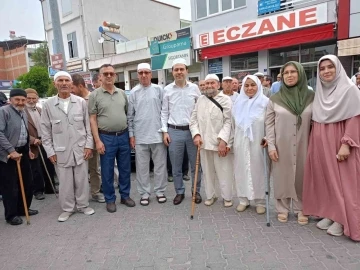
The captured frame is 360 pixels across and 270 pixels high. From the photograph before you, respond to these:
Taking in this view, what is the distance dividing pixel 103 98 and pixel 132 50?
46.0 feet

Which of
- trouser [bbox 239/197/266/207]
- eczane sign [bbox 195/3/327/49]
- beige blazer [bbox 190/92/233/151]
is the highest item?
eczane sign [bbox 195/3/327/49]

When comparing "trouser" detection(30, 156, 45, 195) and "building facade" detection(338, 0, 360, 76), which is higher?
"building facade" detection(338, 0, 360, 76)

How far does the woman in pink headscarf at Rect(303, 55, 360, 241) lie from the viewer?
2.87 metres

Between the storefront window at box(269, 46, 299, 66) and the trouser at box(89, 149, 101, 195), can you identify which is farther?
the storefront window at box(269, 46, 299, 66)

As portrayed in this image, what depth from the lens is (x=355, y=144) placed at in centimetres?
285

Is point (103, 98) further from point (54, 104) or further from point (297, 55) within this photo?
point (297, 55)

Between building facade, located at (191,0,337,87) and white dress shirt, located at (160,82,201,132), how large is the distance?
302 inches

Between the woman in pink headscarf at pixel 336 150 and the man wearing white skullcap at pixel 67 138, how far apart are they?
2976 millimetres

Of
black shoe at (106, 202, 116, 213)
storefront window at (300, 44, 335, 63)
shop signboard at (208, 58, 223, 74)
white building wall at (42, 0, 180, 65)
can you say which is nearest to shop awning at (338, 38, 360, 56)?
storefront window at (300, 44, 335, 63)

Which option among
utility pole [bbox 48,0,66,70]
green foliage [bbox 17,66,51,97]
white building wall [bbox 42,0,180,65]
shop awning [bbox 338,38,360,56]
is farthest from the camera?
green foliage [bbox 17,66,51,97]

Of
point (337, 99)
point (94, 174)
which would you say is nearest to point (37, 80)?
point (94, 174)

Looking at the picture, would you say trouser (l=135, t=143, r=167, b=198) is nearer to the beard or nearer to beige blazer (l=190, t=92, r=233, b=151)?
beige blazer (l=190, t=92, r=233, b=151)

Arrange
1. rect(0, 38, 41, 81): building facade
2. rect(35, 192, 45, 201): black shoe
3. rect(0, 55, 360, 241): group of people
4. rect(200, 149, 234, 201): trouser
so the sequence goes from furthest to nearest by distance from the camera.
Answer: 1. rect(0, 38, 41, 81): building facade
2. rect(35, 192, 45, 201): black shoe
3. rect(200, 149, 234, 201): trouser
4. rect(0, 55, 360, 241): group of people

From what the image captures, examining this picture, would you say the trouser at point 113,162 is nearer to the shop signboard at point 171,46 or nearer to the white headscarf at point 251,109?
the white headscarf at point 251,109
